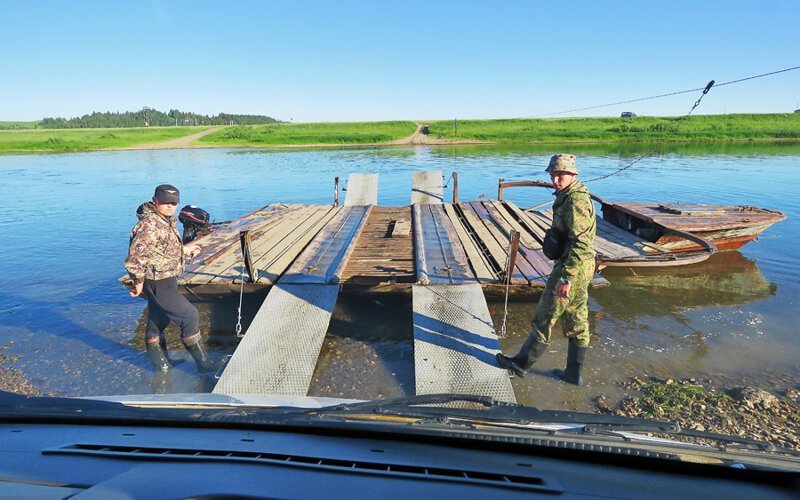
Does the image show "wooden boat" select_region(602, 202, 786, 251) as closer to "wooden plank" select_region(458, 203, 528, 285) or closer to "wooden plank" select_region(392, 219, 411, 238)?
"wooden plank" select_region(458, 203, 528, 285)

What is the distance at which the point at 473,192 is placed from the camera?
2078 centimetres

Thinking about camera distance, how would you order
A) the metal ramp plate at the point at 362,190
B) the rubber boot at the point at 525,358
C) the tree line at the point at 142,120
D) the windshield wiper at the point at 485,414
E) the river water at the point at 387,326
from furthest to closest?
1. the tree line at the point at 142,120
2. the metal ramp plate at the point at 362,190
3. the river water at the point at 387,326
4. the rubber boot at the point at 525,358
5. the windshield wiper at the point at 485,414

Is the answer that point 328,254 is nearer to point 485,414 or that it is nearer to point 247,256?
point 247,256

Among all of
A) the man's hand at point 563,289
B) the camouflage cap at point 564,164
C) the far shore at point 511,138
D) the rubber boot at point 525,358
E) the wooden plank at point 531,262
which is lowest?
the rubber boot at point 525,358

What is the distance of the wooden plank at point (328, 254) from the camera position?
6824 mm

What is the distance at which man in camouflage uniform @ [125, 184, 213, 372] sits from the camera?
14.5 feet

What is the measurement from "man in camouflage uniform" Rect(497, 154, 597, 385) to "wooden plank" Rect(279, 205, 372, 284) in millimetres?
3337

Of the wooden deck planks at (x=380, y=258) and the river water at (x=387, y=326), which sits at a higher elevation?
the wooden deck planks at (x=380, y=258)

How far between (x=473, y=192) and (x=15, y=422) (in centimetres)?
1998

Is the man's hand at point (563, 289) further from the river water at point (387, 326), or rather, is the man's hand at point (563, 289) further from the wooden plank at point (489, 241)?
the wooden plank at point (489, 241)

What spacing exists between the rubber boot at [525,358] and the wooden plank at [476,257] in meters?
1.75

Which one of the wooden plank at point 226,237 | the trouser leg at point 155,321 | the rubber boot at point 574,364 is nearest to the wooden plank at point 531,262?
the rubber boot at point 574,364

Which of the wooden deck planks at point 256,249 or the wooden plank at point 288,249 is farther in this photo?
the wooden plank at point 288,249

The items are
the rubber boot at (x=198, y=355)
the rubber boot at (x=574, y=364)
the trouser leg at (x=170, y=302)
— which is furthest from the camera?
the rubber boot at (x=198, y=355)
